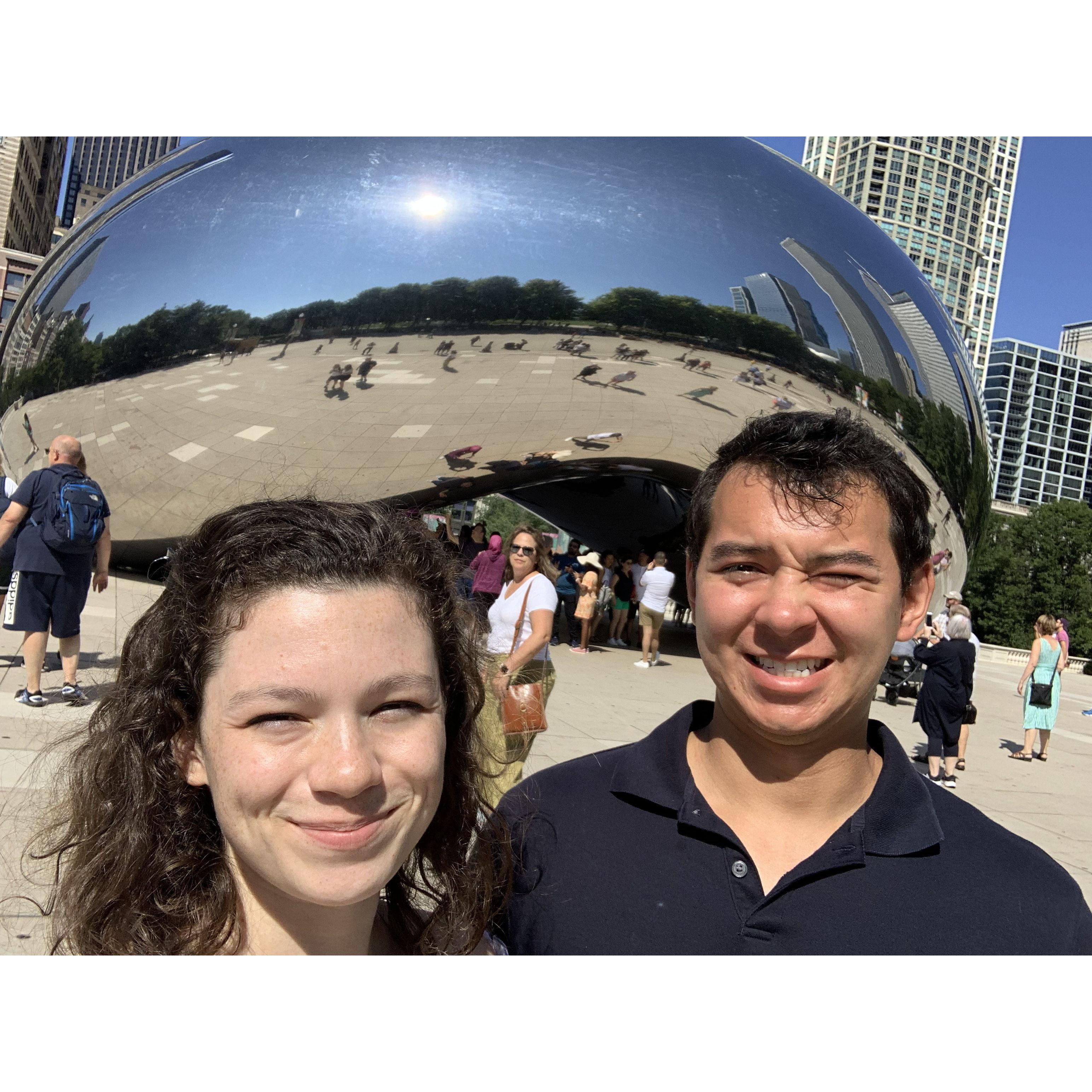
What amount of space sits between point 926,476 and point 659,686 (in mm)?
3929

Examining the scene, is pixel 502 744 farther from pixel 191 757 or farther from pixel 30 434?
pixel 30 434

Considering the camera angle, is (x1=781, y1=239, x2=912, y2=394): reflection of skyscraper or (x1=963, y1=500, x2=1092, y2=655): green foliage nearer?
(x1=781, y1=239, x2=912, y2=394): reflection of skyscraper

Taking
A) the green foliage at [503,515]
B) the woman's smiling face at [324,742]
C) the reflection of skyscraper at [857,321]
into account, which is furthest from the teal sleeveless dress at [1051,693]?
the woman's smiling face at [324,742]

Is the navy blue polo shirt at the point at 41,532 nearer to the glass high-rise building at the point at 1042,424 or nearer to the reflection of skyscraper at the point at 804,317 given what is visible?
the reflection of skyscraper at the point at 804,317

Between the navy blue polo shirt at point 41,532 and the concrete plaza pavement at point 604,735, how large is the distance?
254 mm

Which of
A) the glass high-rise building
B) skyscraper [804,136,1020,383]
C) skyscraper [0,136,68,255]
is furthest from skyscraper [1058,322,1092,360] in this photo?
skyscraper [804,136,1020,383]

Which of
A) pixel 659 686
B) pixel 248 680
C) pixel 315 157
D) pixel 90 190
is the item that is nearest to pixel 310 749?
pixel 248 680

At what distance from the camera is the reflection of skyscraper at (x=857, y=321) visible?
12.2ft

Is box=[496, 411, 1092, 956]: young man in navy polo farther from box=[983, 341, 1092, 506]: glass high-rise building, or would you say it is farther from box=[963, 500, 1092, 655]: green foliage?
box=[983, 341, 1092, 506]: glass high-rise building

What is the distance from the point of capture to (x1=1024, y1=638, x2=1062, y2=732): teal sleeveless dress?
24.2 feet

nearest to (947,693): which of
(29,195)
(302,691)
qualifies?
(302,691)

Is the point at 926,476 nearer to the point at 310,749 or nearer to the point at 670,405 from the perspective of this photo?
the point at 670,405

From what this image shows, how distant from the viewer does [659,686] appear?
765 cm

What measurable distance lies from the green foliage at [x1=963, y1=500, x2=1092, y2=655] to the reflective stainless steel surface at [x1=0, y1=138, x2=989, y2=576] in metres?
2.09
